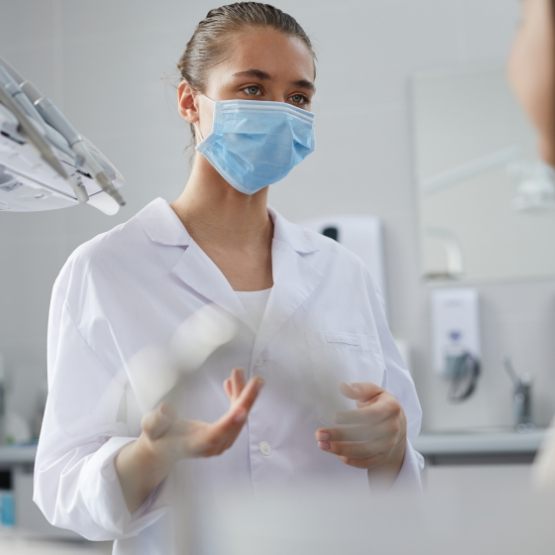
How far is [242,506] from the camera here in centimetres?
52

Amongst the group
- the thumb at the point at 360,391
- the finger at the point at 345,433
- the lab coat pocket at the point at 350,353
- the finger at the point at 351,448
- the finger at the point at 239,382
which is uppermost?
the lab coat pocket at the point at 350,353

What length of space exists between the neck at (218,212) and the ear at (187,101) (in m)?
0.06

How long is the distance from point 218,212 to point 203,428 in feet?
2.65

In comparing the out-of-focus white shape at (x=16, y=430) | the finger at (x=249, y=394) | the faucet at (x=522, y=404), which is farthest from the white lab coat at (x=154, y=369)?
the out-of-focus white shape at (x=16, y=430)

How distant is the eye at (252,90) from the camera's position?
133 centimetres

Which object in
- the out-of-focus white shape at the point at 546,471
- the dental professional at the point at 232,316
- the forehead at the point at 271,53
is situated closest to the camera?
the out-of-focus white shape at the point at 546,471

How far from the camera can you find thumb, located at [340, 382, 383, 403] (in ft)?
2.62

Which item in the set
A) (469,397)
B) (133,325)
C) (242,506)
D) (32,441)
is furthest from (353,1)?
(242,506)

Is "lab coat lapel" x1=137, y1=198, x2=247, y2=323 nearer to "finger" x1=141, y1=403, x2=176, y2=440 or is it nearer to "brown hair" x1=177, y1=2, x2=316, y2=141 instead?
"brown hair" x1=177, y1=2, x2=316, y2=141

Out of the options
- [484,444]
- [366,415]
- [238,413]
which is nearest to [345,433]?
[366,415]

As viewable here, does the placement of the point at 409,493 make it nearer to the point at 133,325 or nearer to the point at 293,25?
the point at 133,325

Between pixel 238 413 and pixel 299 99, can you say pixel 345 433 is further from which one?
pixel 299 99

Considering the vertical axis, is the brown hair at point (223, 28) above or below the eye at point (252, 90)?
above

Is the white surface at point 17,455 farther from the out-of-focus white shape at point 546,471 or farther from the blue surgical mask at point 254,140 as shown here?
the out-of-focus white shape at point 546,471
